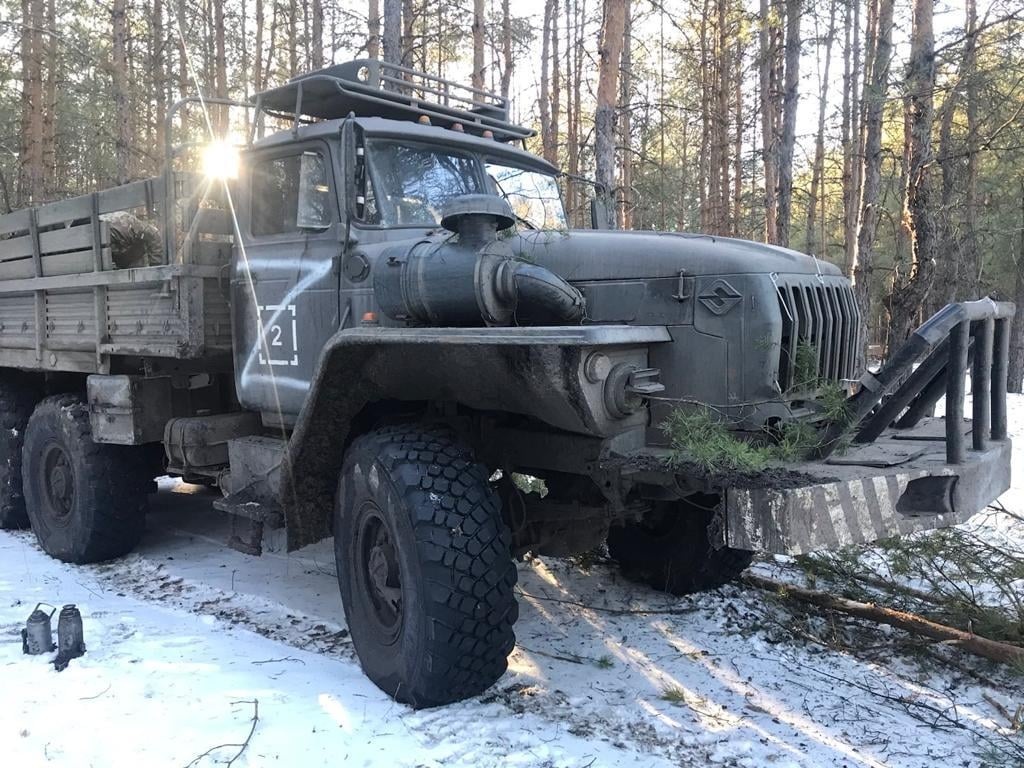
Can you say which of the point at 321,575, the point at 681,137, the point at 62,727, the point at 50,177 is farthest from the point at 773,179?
the point at 62,727

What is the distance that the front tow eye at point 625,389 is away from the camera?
2.97 meters

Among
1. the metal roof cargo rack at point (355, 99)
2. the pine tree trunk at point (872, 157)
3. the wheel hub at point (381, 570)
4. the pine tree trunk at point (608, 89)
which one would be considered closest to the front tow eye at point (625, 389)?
the wheel hub at point (381, 570)

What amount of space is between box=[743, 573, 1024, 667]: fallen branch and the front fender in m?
1.92

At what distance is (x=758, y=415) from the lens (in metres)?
3.12

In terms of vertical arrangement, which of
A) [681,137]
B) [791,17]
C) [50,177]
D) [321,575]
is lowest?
[321,575]

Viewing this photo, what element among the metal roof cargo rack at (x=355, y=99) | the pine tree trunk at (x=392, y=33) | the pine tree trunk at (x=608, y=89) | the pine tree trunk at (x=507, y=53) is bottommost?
the metal roof cargo rack at (x=355, y=99)

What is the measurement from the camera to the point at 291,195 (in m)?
4.24

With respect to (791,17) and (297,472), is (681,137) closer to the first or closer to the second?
(791,17)

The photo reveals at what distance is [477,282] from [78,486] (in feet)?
11.8

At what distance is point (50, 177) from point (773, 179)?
43.9ft

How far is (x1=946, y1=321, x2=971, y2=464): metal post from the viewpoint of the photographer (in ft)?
9.62

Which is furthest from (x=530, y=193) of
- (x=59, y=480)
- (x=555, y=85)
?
(x=555, y=85)

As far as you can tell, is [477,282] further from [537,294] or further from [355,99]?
[355,99]

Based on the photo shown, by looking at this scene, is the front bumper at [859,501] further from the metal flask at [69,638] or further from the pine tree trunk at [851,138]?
the pine tree trunk at [851,138]
